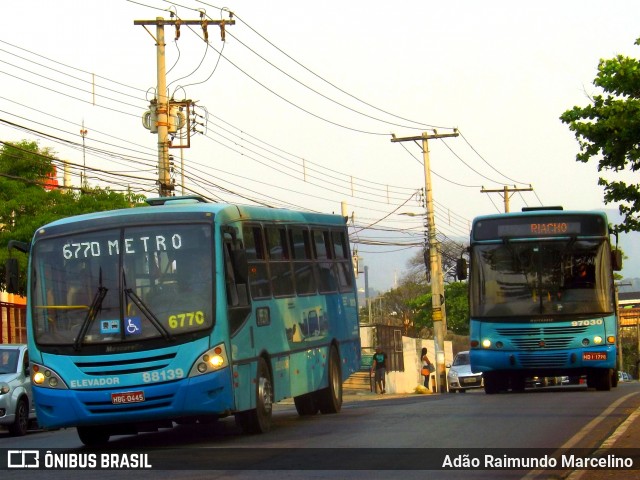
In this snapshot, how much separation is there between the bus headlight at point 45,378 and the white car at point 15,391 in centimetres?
701

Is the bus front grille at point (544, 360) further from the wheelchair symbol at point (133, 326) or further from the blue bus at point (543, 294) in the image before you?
the wheelchair symbol at point (133, 326)

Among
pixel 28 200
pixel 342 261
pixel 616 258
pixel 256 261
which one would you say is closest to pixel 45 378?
pixel 256 261

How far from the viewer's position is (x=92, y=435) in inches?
616

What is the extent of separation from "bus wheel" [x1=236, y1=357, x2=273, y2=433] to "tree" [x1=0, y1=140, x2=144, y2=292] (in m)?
21.7

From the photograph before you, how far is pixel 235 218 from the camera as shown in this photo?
15789 millimetres

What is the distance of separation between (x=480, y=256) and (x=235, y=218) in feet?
32.3

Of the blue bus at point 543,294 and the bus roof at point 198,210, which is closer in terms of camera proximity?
the bus roof at point 198,210

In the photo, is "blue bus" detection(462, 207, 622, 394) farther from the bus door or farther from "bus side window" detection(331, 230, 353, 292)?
the bus door

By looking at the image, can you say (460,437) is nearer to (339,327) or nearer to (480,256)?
(339,327)

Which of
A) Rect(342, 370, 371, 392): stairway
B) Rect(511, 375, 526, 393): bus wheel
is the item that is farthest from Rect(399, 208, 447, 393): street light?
Rect(511, 375, 526, 393): bus wheel

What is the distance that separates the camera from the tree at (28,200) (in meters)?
37.3

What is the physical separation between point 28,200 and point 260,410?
78.8 feet

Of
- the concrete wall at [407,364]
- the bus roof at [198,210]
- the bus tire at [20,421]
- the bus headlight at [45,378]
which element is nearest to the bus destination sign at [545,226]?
the bus roof at [198,210]

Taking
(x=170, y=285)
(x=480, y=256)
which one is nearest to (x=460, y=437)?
(x=170, y=285)
